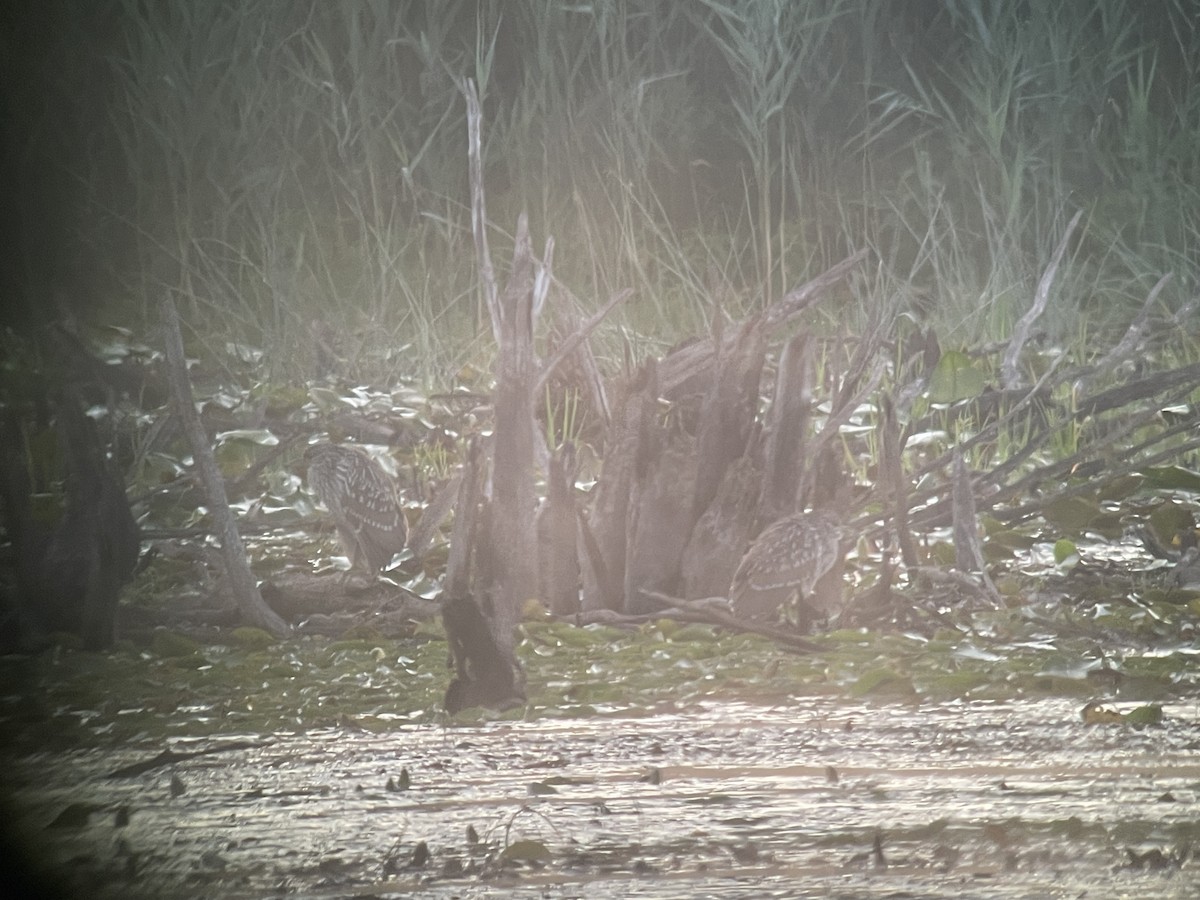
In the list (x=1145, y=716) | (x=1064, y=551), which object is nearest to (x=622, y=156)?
(x=1064, y=551)

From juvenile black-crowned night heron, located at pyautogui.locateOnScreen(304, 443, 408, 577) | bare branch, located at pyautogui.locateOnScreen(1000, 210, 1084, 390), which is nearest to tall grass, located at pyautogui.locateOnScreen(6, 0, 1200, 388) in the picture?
bare branch, located at pyautogui.locateOnScreen(1000, 210, 1084, 390)

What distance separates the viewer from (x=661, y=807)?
3.31 ft

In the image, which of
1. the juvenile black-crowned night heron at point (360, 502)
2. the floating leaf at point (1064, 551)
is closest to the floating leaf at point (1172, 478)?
the floating leaf at point (1064, 551)

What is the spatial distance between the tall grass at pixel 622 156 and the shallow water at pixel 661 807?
44cm

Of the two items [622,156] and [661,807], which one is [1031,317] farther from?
[661,807]

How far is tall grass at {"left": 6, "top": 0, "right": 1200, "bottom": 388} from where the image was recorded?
1.35 metres

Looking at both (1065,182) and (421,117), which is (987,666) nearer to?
(1065,182)

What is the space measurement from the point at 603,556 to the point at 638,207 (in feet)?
1.25

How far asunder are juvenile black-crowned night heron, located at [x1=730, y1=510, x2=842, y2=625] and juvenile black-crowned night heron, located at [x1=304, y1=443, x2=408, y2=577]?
0.34 meters

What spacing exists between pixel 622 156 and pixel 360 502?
0.44 metres

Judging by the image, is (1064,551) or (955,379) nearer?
(1064,551)

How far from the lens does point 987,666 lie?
1.17 m

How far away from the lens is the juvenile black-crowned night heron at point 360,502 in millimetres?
1316

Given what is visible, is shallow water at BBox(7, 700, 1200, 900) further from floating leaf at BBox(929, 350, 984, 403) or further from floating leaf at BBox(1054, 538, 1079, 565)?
floating leaf at BBox(929, 350, 984, 403)
